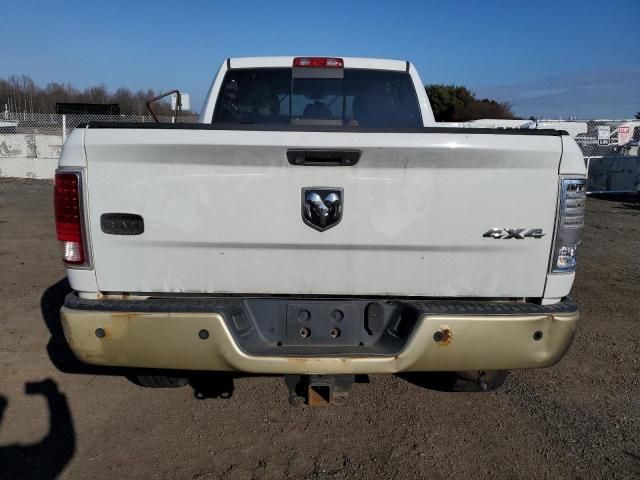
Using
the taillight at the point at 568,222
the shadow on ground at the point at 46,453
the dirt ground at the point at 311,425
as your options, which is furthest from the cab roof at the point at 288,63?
the shadow on ground at the point at 46,453

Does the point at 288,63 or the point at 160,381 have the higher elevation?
the point at 288,63

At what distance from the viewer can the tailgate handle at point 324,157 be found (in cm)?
253

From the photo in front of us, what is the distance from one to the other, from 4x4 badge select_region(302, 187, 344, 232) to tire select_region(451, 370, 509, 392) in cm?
143

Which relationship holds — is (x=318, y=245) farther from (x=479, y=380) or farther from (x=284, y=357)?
(x=479, y=380)

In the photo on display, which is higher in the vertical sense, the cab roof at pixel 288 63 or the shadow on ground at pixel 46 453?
the cab roof at pixel 288 63

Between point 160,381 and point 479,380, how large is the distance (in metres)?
2.05

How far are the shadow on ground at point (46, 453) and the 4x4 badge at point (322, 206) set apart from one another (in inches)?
74.3

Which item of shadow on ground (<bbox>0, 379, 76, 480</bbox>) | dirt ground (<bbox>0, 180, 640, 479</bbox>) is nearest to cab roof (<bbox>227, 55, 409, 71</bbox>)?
dirt ground (<bbox>0, 180, 640, 479</bbox>)

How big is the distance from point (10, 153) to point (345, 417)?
17.7 m

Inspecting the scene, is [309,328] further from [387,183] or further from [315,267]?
[387,183]

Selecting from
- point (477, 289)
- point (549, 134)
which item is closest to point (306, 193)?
point (477, 289)

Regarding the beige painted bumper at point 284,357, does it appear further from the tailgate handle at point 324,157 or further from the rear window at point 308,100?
the rear window at point 308,100

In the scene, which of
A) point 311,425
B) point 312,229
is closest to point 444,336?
point 312,229

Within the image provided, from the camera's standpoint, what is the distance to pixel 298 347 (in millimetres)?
2666
